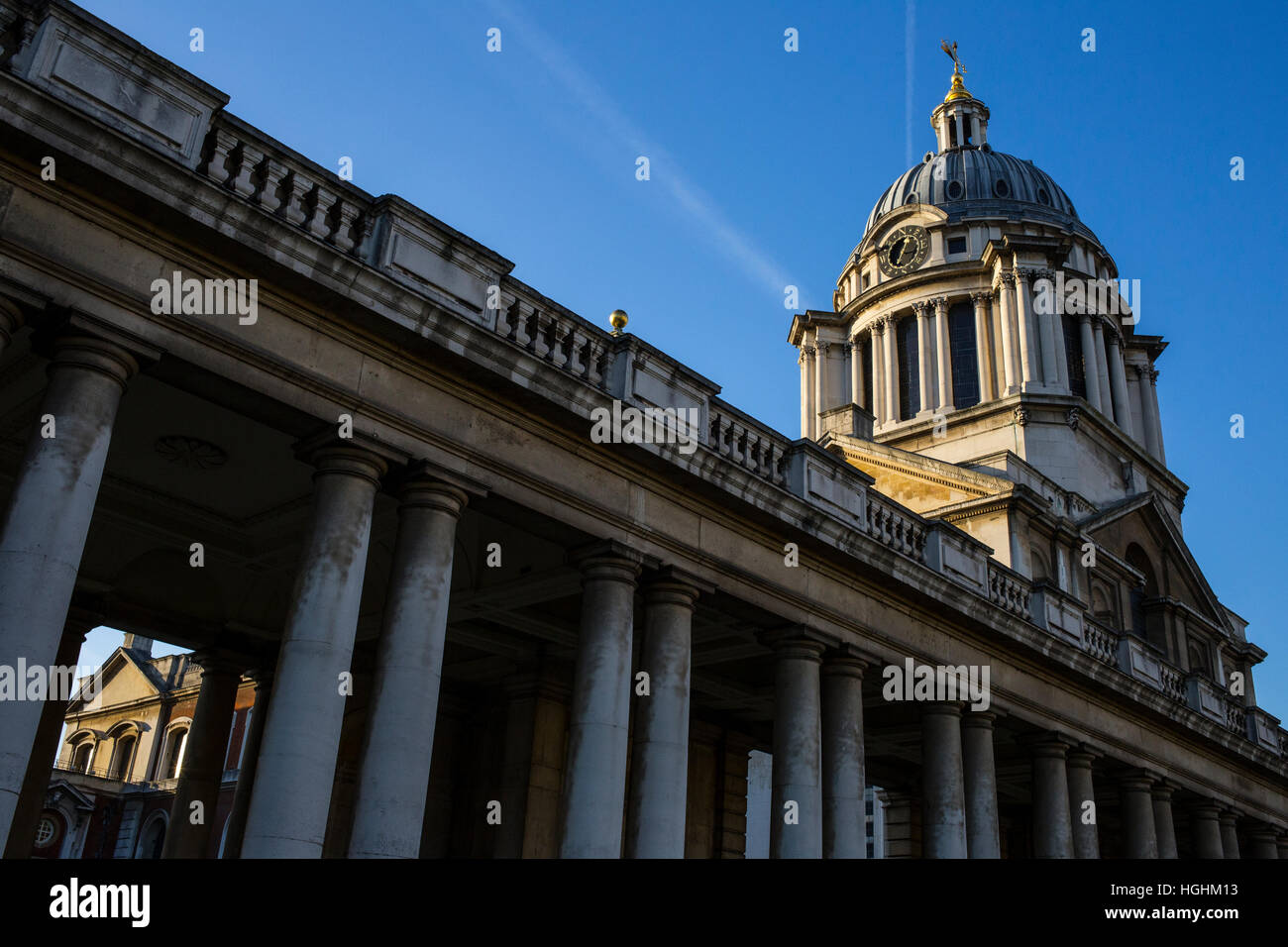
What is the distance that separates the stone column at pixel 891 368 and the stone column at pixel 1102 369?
25.1 ft

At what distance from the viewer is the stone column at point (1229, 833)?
27.2m

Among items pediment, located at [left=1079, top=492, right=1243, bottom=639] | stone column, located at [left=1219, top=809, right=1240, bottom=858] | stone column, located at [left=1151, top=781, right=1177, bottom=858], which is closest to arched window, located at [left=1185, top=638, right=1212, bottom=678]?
pediment, located at [left=1079, top=492, right=1243, bottom=639]

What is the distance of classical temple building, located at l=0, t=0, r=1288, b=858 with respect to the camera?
11016 mm

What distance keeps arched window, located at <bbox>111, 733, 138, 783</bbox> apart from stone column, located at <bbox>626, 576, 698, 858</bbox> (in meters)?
48.0

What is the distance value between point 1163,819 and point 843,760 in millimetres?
11842

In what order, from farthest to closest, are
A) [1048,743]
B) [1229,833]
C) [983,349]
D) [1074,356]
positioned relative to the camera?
1. [1074,356]
2. [983,349]
3. [1229,833]
4. [1048,743]

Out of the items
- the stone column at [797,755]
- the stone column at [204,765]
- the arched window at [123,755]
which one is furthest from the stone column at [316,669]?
the arched window at [123,755]

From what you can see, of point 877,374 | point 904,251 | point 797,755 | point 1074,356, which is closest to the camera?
point 797,755

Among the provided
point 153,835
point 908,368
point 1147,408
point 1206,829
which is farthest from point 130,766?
point 1147,408

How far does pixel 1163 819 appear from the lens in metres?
25.4

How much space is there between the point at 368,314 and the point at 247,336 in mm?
1305

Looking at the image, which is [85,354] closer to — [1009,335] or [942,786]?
[942,786]
